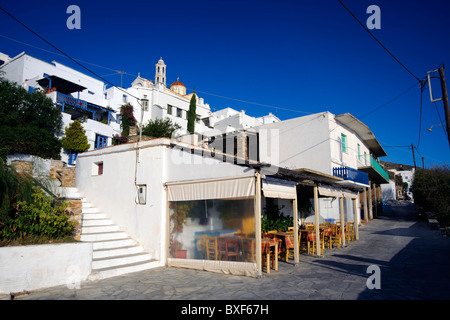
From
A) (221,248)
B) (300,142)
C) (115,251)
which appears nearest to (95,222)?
(115,251)

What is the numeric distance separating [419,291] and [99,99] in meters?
27.1

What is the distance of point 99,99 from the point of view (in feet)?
85.1

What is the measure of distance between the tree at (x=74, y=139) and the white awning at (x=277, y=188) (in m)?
16.7

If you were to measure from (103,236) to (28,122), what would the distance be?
1329 cm

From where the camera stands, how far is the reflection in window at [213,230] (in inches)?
283

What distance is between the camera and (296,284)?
247 inches

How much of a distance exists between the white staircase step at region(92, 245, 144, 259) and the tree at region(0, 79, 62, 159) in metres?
11.4

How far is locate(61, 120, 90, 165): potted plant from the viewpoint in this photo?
19.3 m

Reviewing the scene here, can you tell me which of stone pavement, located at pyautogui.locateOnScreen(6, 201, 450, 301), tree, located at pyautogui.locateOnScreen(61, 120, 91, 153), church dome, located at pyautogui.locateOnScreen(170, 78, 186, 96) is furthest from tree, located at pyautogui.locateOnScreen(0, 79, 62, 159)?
church dome, located at pyautogui.locateOnScreen(170, 78, 186, 96)

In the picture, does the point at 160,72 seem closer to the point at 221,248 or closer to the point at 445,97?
the point at 445,97

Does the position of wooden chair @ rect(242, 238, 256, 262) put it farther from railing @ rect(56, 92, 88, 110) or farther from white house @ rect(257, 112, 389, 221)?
railing @ rect(56, 92, 88, 110)

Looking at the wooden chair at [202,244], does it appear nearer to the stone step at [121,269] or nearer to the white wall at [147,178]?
the white wall at [147,178]
